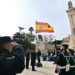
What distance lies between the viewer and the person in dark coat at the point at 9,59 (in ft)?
13.9

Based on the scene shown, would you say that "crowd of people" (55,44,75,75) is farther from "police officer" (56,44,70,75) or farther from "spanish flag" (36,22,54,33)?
"spanish flag" (36,22,54,33)

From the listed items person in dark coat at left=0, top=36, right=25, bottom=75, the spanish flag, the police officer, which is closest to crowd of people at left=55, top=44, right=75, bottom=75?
the police officer

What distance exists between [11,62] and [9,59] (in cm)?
5

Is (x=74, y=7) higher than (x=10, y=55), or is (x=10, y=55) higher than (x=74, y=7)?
(x=74, y=7)

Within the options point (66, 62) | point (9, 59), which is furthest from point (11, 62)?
point (66, 62)

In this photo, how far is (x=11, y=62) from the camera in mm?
4273

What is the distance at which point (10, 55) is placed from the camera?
4383 millimetres

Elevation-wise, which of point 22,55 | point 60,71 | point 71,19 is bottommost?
point 60,71

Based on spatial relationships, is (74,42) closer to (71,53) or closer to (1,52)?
(71,53)

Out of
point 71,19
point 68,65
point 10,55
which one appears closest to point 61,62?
point 68,65

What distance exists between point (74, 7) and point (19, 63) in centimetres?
10057

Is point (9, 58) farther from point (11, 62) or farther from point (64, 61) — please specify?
point (64, 61)

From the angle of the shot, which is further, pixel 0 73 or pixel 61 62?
pixel 61 62

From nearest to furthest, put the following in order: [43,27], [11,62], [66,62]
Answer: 1. [11,62]
2. [66,62]
3. [43,27]
